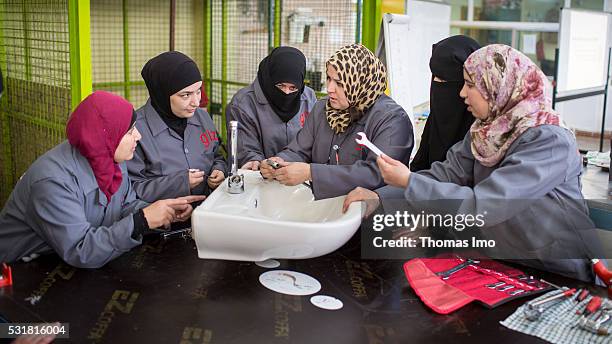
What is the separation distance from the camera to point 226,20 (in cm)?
522

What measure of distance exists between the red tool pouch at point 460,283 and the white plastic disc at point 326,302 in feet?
0.76

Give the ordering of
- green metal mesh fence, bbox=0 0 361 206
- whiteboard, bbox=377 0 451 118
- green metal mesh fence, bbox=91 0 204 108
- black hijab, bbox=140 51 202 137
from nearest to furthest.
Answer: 1. black hijab, bbox=140 51 202 137
2. green metal mesh fence, bbox=0 0 361 206
3. whiteboard, bbox=377 0 451 118
4. green metal mesh fence, bbox=91 0 204 108

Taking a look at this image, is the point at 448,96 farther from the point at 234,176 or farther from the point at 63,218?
the point at 63,218

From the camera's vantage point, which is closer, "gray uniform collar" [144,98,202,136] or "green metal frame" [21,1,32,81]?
"gray uniform collar" [144,98,202,136]

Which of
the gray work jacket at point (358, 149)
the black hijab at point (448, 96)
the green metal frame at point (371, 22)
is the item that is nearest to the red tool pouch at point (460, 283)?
the gray work jacket at point (358, 149)

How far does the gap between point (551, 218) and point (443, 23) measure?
3442mm

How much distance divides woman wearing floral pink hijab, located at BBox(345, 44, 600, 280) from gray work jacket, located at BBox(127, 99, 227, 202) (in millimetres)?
931

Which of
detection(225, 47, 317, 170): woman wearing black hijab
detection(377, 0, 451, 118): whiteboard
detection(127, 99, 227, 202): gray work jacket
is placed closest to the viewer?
detection(127, 99, 227, 202): gray work jacket

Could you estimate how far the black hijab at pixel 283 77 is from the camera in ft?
9.85

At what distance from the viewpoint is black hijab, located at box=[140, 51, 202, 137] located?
255cm

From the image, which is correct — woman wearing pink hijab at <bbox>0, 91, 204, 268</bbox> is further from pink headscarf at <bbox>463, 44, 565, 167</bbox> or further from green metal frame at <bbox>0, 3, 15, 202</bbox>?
green metal frame at <bbox>0, 3, 15, 202</bbox>

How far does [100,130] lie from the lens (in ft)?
6.37

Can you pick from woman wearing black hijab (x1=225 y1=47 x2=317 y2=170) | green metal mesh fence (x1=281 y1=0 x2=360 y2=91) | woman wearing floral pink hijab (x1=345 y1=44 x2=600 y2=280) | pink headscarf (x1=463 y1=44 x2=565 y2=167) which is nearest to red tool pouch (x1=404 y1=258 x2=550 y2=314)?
woman wearing floral pink hijab (x1=345 y1=44 x2=600 y2=280)

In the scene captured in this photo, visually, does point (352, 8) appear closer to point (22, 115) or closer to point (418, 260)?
point (22, 115)
